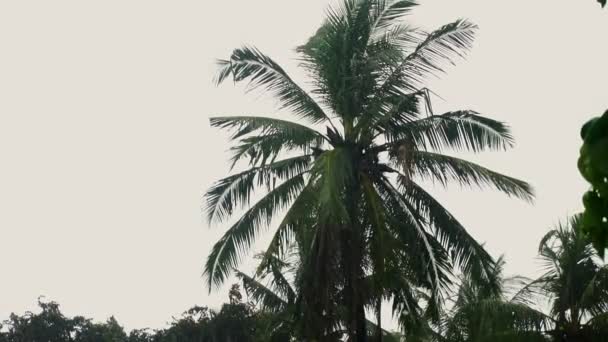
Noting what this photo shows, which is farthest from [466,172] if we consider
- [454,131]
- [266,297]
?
[266,297]

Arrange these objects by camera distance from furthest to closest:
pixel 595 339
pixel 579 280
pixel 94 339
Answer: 1. pixel 94 339
2. pixel 579 280
3. pixel 595 339

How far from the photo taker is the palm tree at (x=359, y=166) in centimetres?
1274

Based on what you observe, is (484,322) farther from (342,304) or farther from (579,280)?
(342,304)

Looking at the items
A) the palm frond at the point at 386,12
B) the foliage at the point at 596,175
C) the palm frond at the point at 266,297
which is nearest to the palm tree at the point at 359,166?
the palm frond at the point at 386,12

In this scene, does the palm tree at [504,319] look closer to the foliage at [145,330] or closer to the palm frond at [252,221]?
the palm frond at [252,221]

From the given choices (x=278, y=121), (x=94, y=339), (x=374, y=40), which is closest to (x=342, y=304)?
(x=278, y=121)

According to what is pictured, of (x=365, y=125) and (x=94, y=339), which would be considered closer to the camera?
(x=365, y=125)

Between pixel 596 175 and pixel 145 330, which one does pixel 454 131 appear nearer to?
pixel 596 175

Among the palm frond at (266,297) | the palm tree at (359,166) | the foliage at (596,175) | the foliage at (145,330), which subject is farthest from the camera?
the foliage at (145,330)

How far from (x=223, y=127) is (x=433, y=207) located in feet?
10.9

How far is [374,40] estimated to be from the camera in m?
14.3

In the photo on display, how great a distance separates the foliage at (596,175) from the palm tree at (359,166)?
1084 centimetres

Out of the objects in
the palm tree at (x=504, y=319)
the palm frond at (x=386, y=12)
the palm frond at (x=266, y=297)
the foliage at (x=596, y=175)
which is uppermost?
the palm frond at (x=386, y=12)

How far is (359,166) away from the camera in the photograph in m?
13.6
